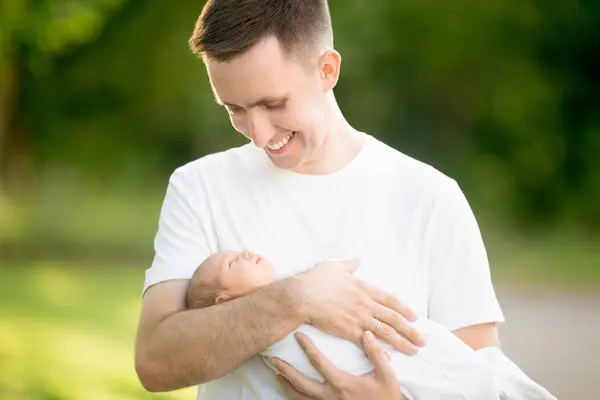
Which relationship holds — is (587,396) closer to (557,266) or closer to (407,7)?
(557,266)

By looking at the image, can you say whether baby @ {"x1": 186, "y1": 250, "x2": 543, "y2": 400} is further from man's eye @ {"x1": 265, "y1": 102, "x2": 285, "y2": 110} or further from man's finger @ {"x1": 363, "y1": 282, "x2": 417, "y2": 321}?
man's eye @ {"x1": 265, "y1": 102, "x2": 285, "y2": 110}

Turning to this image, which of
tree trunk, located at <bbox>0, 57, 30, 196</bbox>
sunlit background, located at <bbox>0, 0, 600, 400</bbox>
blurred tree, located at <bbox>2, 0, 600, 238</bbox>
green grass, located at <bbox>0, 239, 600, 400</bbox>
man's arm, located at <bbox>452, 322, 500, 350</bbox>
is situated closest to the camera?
man's arm, located at <bbox>452, 322, 500, 350</bbox>

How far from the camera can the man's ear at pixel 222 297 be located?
89.7 inches

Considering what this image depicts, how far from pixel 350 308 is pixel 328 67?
618mm

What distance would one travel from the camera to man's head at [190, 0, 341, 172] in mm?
2217

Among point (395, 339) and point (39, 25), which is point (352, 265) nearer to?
point (395, 339)

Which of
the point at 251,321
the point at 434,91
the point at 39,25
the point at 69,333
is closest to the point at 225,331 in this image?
the point at 251,321

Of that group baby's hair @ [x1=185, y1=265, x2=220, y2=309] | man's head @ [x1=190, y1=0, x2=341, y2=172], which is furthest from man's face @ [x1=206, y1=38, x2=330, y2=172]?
baby's hair @ [x1=185, y1=265, x2=220, y2=309]

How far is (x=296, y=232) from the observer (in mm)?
2393

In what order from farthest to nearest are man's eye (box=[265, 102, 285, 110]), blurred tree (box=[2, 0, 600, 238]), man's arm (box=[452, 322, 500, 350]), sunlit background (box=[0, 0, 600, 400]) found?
blurred tree (box=[2, 0, 600, 238]), sunlit background (box=[0, 0, 600, 400]), man's arm (box=[452, 322, 500, 350]), man's eye (box=[265, 102, 285, 110])

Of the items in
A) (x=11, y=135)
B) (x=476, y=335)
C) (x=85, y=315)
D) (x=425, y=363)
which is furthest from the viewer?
(x=11, y=135)

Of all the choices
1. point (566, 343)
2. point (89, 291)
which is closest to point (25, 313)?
point (89, 291)

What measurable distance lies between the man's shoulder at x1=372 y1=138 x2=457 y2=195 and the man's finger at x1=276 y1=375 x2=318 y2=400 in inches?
22.9

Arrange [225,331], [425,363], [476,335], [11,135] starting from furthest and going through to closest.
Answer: [11,135]
[476,335]
[425,363]
[225,331]
